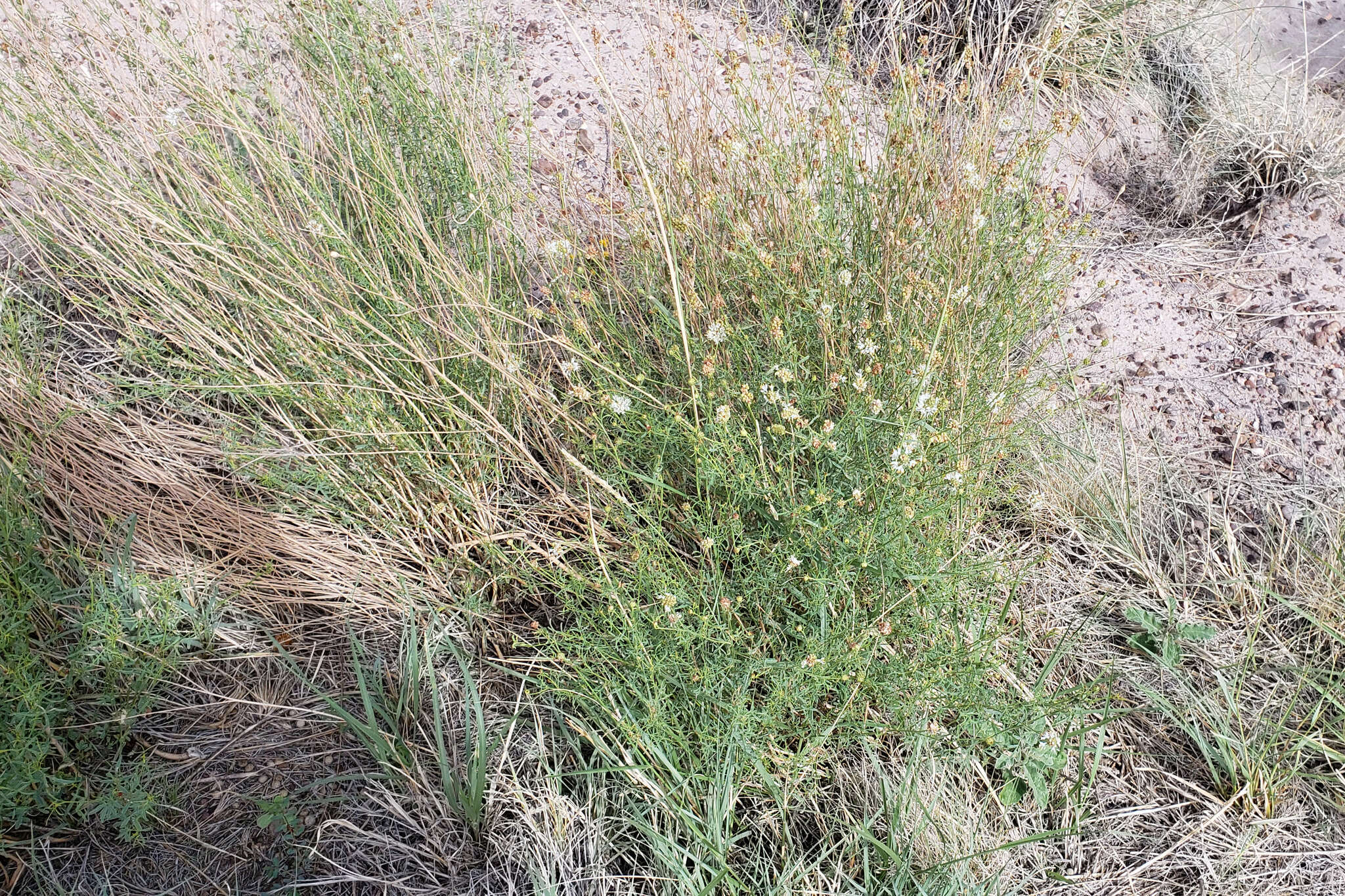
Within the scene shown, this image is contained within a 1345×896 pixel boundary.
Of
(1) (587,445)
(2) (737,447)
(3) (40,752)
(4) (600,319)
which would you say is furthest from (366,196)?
(3) (40,752)

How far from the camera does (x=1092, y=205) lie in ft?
11.9

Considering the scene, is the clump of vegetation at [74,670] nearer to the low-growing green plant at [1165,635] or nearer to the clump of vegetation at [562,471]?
the clump of vegetation at [562,471]

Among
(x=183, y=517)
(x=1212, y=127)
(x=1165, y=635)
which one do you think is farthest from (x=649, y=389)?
(x=1212, y=127)

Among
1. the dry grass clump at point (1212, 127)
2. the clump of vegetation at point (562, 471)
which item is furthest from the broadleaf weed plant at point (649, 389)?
the dry grass clump at point (1212, 127)

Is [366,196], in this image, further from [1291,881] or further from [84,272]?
[1291,881]

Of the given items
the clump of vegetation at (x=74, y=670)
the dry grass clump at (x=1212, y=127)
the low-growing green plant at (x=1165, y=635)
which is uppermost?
the dry grass clump at (x=1212, y=127)

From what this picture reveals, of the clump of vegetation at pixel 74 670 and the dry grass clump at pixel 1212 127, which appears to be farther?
the dry grass clump at pixel 1212 127

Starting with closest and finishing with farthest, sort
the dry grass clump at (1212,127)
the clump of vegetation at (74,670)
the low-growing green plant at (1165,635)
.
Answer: the clump of vegetation at (74,670) < the low-growing green plant at (1165,635) < the dry grass clump at (1212,127)

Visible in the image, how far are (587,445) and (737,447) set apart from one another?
0.56 meters

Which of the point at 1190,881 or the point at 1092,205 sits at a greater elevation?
the point at 1092,205

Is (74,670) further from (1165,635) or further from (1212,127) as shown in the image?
(1212,127)

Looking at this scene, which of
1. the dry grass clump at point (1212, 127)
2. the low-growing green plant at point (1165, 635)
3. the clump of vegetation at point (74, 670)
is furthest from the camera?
the dry grass clump at point (1212, 127)

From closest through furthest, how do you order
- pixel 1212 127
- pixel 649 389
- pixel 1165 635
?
pixel 1165 635
pixel 649 389
pixel 1212 127

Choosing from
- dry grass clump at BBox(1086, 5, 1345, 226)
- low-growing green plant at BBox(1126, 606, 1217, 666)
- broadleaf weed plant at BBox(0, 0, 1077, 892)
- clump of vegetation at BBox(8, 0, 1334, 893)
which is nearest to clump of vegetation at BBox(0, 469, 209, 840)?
clump of vegetation at BBox(8, 0, 1334, 893)
